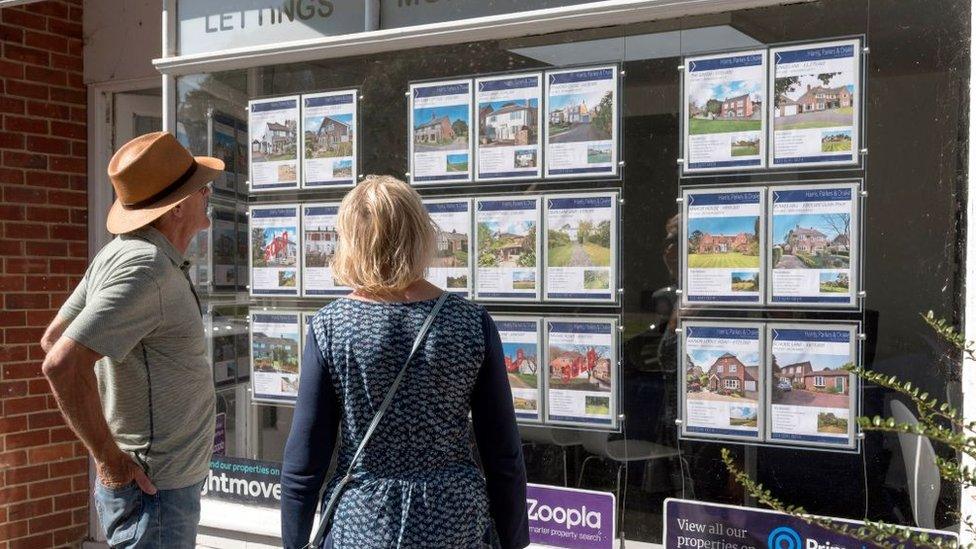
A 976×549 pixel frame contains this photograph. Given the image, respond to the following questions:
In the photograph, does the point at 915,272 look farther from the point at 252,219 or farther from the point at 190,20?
the point at 190,20

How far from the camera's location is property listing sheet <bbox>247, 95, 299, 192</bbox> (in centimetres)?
457

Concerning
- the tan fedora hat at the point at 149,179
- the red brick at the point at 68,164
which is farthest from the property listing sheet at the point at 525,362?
the red brick at the point at 68,164

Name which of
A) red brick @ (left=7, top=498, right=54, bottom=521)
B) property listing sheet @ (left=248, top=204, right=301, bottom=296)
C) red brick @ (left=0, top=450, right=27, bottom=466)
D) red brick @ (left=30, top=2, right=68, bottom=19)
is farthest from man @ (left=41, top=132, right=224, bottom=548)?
red brick @ (left=30, top=2, right=68, bottom=19)

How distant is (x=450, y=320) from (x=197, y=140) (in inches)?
111

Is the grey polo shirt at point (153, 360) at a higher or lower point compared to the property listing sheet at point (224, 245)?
lower

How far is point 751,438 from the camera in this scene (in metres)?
3.62

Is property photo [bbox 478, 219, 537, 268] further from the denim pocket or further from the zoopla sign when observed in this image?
the denim pocket

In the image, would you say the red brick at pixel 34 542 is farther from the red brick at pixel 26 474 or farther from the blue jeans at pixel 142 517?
the blue jeans at pixel 142 517

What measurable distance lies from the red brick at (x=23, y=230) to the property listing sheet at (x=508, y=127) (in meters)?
3.05

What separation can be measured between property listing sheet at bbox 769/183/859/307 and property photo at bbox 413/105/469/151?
4.28 ft

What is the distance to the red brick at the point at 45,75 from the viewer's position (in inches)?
227

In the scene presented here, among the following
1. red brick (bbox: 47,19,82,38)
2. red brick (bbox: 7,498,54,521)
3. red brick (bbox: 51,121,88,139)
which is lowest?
red brick (bbox: 7,498,54,521)

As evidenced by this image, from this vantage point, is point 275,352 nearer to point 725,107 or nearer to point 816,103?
point 725,107

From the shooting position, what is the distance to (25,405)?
18.8 ft
